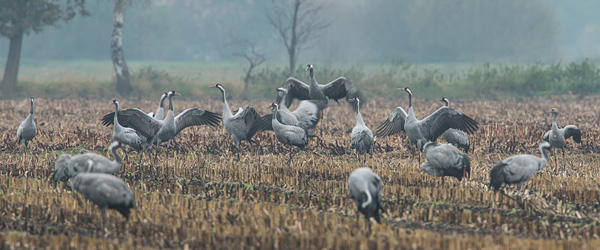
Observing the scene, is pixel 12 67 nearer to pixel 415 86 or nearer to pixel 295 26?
pixel 295 26

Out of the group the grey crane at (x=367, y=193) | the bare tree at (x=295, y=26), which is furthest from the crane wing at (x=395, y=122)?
the bare tree at (x=295, y=26)

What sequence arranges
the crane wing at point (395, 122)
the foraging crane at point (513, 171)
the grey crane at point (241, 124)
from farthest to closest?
the grey crane at point (241, 124) → the crane wing at point (395, 122) → the foraging crane at point (513, 171)

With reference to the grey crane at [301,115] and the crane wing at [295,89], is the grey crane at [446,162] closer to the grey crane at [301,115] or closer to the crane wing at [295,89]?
the grey crane at [301,115]

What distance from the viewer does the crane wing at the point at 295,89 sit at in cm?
1488

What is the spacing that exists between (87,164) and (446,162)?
4.64 metres

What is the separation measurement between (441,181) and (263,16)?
2906 inches

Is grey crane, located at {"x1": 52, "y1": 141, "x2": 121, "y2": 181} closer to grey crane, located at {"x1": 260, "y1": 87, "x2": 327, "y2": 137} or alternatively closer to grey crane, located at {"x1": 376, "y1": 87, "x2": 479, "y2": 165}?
grey crane, located at {"x1": 260, "y1": 87, "x2": 327, "y2": 137}

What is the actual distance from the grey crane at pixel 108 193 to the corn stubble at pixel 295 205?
6.8 inches

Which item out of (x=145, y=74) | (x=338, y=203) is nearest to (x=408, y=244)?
(x=338, y=203)

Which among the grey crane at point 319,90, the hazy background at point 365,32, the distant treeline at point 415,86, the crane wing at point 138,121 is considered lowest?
the crane wing at point 138,121

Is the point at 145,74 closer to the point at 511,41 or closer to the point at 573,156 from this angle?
the point at 573,156

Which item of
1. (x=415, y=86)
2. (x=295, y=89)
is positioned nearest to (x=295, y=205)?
(x=295, y=89)

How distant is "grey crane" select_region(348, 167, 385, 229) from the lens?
7.18 m

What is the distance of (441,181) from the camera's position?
31.7 ft
